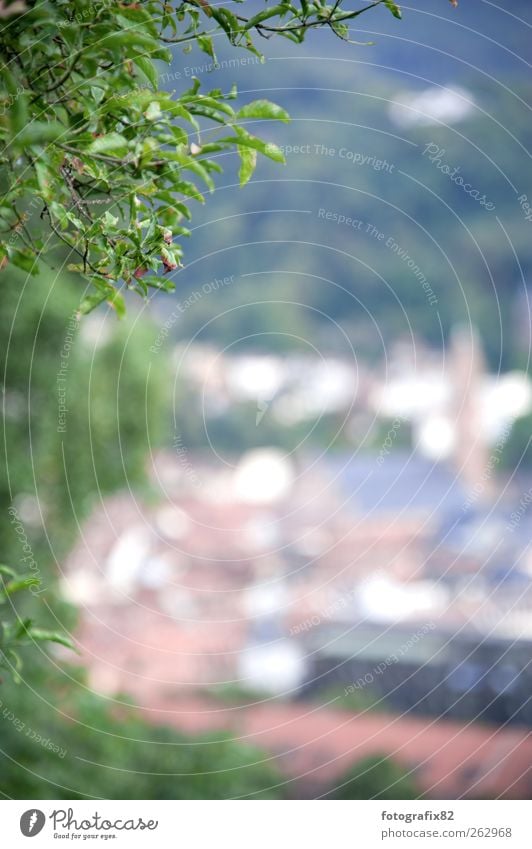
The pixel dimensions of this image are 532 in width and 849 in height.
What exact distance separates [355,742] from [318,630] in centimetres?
649

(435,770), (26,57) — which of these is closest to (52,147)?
(26,57)

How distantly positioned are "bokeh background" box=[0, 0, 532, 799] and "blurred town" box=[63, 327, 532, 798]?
0.09 metres

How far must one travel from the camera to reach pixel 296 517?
66.7 ft

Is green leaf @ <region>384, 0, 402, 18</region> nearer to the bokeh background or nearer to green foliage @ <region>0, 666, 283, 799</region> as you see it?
the bokeh background

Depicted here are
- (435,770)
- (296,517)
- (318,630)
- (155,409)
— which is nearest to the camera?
(155,409)

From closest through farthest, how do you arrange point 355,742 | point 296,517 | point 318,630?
point 355,742
point 318,630
point 296,517

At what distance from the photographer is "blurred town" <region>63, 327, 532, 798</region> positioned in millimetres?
9547

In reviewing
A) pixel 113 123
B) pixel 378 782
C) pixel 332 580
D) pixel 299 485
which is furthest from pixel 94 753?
pixel 299 485

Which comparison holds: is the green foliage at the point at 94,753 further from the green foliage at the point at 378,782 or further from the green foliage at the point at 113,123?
the green foliage at the point at 113,123

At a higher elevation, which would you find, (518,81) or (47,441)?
(518,81)

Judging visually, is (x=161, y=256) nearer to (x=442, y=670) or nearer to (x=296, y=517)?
(x=442, y=670)

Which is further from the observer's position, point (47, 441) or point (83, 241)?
point (47, 441)

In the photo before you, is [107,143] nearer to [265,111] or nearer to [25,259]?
[265,111]
